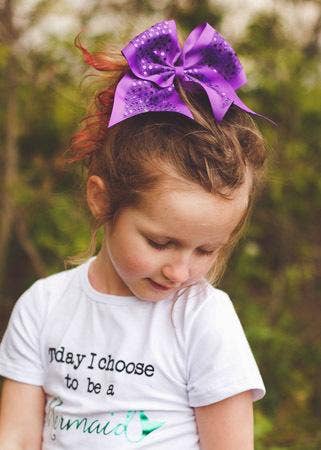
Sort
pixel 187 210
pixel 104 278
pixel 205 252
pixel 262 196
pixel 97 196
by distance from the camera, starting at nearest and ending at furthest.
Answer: pixel 187 210 < pixel 205 252 < pixel 97 196 < pixel 104 278 < pixel 262 196

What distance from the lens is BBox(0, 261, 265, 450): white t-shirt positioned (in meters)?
1.89

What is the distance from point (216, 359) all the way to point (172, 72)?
2.25 feet

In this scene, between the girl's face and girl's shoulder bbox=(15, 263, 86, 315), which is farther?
girl's shoulder bbox=(15, 263, 86, 315)

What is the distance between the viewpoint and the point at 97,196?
1968mm

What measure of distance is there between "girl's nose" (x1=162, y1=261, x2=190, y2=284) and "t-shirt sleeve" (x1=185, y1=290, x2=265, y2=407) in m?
0.15

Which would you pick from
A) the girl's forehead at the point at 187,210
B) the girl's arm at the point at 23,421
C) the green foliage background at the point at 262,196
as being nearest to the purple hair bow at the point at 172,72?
the girl's forehead at the point at 187,210

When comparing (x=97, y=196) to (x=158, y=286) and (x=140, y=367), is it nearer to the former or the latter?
(x=158, y=286)

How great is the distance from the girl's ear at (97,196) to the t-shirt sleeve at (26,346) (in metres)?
0.33

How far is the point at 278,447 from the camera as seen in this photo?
358cm

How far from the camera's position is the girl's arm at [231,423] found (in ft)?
6.17

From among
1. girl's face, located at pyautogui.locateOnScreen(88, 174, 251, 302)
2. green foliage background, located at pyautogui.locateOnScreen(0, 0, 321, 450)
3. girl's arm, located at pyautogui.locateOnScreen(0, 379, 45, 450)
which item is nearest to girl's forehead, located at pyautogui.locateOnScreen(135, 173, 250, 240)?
girl's face, located at pyautogui.locateOnScreen(88, 174, 251, 302)

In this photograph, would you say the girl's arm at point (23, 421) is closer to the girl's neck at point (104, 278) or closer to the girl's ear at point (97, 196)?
the girl's neck at point (104, 278)

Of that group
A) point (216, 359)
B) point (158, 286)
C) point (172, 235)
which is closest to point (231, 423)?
point (216, 359)

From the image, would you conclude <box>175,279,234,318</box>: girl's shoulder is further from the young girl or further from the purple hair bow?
the purple hair bow
